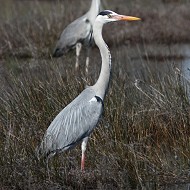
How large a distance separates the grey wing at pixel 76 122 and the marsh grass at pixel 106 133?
0.16 metres

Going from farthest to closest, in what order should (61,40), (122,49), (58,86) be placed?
(122,49)
(61,40)
(58,86)

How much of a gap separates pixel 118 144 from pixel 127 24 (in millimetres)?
9712

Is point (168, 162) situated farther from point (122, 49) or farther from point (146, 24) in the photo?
point (146, 24)

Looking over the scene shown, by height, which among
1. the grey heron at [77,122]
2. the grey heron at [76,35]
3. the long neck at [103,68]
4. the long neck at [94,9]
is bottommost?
the grey heron at [76,35]

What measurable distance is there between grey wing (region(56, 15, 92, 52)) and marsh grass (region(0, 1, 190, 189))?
2959mm

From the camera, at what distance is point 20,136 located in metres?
A: 6.00

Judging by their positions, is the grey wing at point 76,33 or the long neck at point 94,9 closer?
the long neck at point 94,9

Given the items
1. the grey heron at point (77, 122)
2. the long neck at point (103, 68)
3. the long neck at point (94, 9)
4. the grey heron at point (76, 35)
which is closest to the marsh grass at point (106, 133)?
→ the grey heron at point (77, 122)

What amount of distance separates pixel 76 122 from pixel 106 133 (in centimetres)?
48

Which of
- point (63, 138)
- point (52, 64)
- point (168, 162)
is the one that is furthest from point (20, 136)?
point (52, 64)

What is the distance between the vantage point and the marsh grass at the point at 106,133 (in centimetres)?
560

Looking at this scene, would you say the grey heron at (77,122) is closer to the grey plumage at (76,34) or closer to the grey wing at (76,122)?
the grey wing at (76,122)

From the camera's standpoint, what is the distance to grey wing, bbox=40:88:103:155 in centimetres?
590

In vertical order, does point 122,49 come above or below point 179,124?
below
